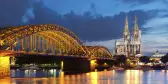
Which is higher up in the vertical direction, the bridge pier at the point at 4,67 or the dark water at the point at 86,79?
the bridge pier at the point at 4,67

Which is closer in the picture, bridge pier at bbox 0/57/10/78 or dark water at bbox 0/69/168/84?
dark water at bbox 0/69/168/84

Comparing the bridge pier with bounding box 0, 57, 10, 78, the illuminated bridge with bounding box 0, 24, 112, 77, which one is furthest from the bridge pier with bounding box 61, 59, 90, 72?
the bridge pier with bounding box 0, 57, 10, 78

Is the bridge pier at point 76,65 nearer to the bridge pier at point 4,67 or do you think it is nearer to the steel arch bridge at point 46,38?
the steel arch bridge at point 46,38

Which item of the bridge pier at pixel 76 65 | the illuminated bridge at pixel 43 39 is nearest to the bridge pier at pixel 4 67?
the illuminated bridge at pixel 43 39

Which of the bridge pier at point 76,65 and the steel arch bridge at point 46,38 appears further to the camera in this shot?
the bridge pier at point 76,65

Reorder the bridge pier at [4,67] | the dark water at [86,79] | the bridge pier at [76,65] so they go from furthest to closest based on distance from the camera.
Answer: the bridge pier at [76,65]
the bridge pier at [4,67]
the dark water at [86,79]

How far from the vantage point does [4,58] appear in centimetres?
9338

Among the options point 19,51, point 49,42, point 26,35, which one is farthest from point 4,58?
point 49,42

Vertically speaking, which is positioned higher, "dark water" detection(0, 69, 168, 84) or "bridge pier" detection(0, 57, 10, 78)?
"bridge pier" detection(0, 57, 10, 78)

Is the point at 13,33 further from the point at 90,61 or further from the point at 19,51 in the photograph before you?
the point at 90,61

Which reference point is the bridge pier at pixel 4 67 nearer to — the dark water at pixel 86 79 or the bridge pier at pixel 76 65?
the dark water at pixel 86 79

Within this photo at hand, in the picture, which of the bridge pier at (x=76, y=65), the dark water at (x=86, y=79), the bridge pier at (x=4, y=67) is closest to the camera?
the dark water at (x=86, y=79)

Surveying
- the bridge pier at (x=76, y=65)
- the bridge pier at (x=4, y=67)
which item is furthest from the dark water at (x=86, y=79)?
the bridge pier at (x=76, y=65)

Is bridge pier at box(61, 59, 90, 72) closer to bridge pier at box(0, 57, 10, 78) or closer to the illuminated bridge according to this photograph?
the illuminated bridge
